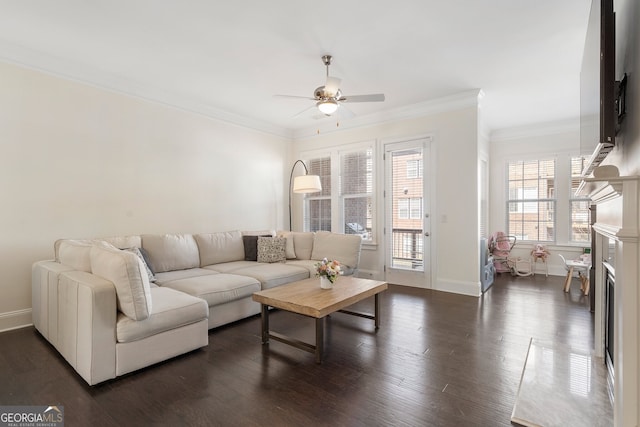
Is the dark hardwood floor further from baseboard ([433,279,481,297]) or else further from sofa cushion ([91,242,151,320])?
baseboard ([433,279,481,297])

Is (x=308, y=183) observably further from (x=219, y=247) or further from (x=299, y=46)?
(x=299, y=46)

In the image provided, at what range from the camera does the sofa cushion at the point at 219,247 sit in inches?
171

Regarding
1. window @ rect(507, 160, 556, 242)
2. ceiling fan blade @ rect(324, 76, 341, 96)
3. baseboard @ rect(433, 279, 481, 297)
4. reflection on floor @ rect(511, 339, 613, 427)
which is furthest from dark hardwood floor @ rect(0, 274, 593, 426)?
window @ rect(507, 160, 556, 242)

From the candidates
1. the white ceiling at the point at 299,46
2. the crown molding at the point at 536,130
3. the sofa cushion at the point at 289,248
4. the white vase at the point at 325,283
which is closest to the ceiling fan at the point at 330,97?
the white ceiling at the point at 299,46

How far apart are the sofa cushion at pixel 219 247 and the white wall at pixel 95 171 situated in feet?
1.53

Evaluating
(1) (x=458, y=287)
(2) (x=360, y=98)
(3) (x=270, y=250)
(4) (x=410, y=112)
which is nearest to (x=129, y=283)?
(3) (x=270, y=250)

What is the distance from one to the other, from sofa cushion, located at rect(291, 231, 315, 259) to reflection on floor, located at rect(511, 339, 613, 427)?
309 centimetres

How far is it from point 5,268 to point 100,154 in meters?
1.48

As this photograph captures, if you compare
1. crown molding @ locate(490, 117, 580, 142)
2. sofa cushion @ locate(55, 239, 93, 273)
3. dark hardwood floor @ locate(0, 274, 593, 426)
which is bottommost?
dark hardwood floor @ locate(0, 274, 593, 426)

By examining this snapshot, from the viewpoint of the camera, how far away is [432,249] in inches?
193

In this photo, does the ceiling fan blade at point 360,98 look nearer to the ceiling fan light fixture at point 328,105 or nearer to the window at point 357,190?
the ceiling fan light fixture at point 328,105

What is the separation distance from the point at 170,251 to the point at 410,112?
3.97 m

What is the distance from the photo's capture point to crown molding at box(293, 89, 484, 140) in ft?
14.7

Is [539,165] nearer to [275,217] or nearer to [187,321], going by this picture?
[275,217]
